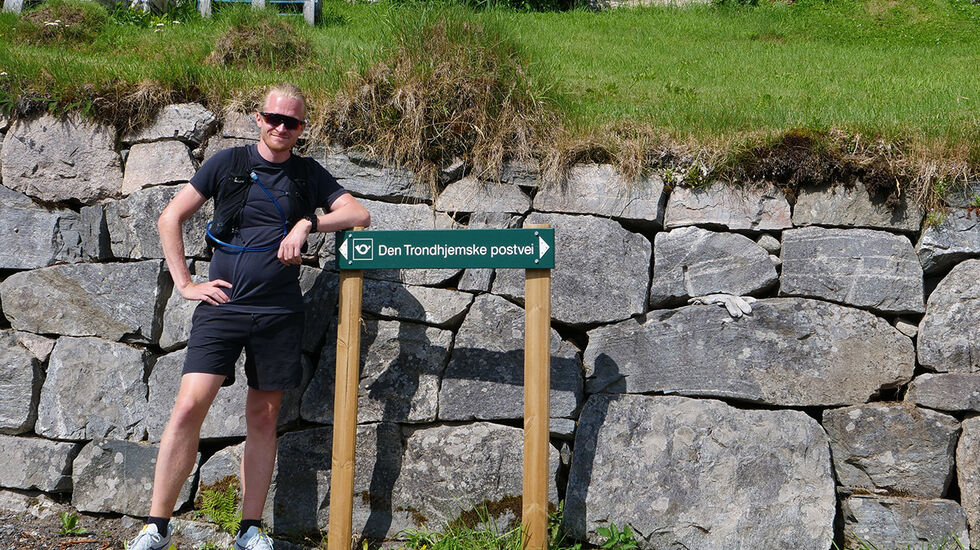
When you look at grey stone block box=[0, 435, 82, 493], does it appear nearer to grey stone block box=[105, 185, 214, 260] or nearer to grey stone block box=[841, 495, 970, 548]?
grey stone block box=[105, 185, 214, 260]

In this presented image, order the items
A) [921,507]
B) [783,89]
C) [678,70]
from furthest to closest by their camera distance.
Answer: [678,70] → [783,89] → [921,507]

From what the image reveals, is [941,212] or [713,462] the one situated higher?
[941,212]

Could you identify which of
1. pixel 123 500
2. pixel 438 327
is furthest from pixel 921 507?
pixel 123 500

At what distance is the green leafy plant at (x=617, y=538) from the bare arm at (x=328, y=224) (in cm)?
202

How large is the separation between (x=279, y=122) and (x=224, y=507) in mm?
2103

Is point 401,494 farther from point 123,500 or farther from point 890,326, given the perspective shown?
point 890,326

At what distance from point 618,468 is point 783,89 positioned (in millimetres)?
3364

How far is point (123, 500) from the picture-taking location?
4.25 meters

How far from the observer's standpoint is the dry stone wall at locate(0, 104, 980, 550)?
13.0 feet

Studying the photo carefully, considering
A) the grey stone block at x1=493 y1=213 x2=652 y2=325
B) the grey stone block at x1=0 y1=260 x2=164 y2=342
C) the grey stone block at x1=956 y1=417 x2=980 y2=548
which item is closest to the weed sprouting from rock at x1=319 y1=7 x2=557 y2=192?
the grey stone block at x1=493 y1=213 x2=652 y2=325

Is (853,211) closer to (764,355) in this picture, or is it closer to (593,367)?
(764,355)

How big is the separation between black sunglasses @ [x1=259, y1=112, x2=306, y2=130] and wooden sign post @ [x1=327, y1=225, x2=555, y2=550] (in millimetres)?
567

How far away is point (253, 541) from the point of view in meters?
3.63

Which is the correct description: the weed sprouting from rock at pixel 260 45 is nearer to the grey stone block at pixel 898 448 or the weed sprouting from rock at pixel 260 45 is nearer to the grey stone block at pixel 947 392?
the grey stone block at pixel 898 448
